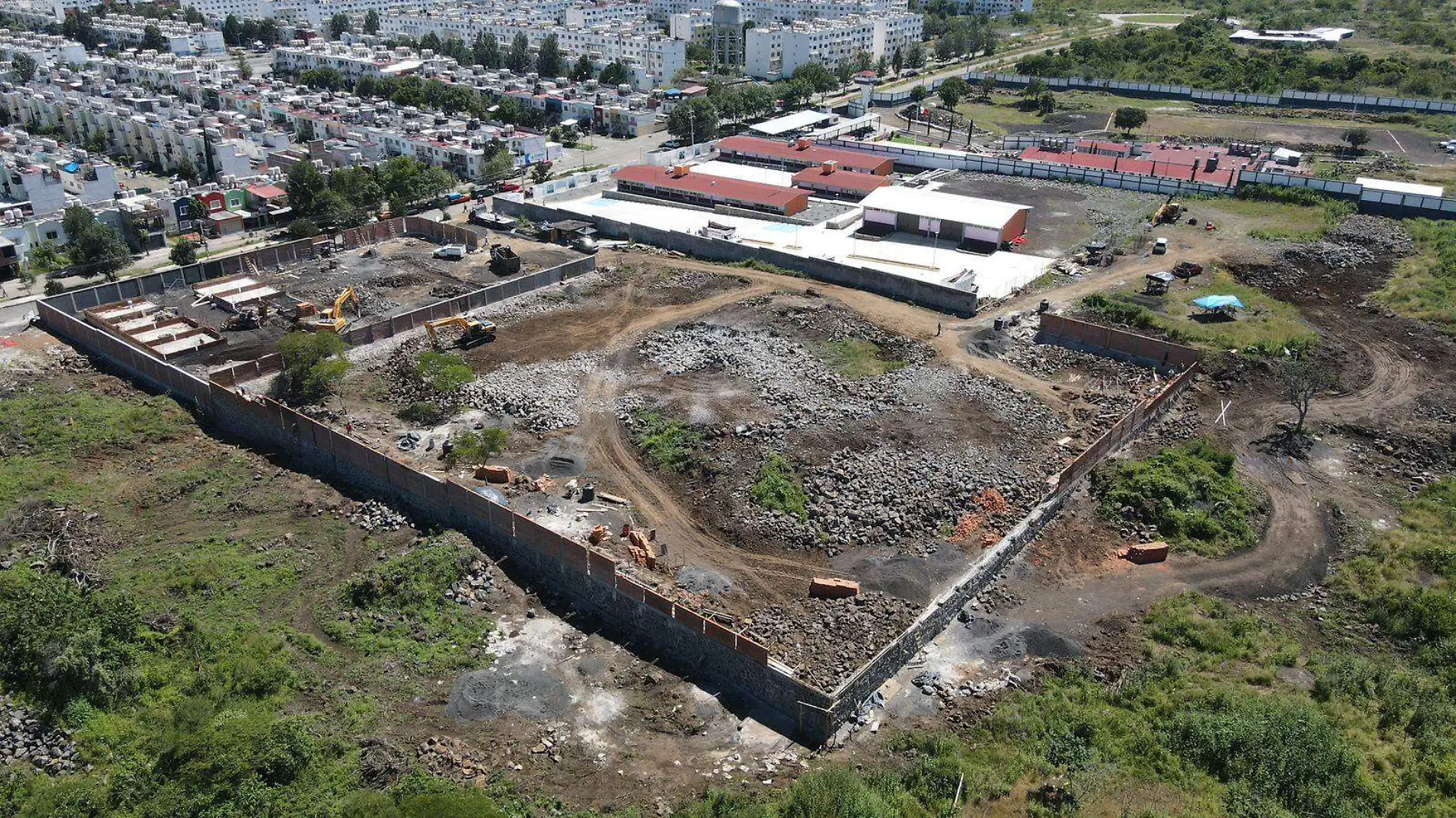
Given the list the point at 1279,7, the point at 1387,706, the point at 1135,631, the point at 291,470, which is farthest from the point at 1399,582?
the point at 1279,7

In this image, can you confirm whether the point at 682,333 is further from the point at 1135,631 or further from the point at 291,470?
the point at 1135,631

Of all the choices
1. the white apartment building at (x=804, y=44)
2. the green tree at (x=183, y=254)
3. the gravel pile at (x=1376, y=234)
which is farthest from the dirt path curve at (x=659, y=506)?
the white apartment building at (x=804, y=44)

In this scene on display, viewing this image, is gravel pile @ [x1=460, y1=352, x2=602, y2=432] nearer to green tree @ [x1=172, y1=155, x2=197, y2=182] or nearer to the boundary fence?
the boundary fence

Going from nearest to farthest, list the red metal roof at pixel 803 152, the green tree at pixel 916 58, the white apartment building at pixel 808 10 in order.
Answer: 1. the red metal roof at pixel 803 152
2. the green tree at pixel 916 58
3. the white apartment building at pixel 808 10

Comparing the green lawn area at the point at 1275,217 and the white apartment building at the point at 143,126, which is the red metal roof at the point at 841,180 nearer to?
the green lawn area at the point at 1275,217

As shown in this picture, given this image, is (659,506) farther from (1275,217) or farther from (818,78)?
(818,78)

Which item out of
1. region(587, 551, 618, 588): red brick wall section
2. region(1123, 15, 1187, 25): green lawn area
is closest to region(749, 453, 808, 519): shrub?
region(587, 551, 618, 588): red brick wall section
